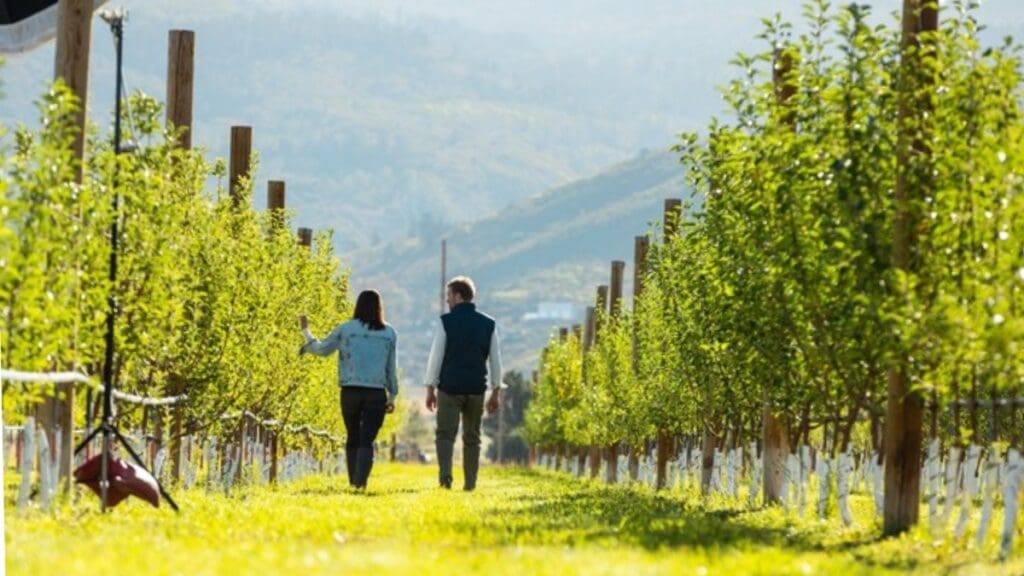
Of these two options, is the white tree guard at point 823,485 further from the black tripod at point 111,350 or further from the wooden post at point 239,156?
the wooden post at point 239,156

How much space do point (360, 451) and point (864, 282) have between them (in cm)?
959

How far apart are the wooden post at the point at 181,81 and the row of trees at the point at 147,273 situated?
0.72 m

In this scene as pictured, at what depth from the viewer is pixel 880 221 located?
482 inches

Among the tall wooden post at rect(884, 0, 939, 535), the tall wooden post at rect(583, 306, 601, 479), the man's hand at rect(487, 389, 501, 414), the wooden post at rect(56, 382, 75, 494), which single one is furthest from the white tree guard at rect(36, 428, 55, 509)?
the tall wooden post at rect(583, 306, 601, 479)

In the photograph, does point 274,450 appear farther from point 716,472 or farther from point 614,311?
point 614,311

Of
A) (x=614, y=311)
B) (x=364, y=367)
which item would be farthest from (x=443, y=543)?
(x=614, y=311)

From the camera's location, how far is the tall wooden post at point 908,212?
12094mm

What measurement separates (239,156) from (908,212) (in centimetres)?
1688

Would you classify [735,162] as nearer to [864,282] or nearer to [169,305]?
[864,282]

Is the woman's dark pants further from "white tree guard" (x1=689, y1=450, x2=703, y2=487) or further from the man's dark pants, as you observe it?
"white tree guard" (x1=689, y1=450, x2=703, y2=487)

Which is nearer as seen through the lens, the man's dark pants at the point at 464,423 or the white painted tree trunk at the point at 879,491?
the white painted tree trunk at the point at 879,491

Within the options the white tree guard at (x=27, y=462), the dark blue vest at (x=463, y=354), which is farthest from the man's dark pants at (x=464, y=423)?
the white tree guard at (x=27, y=462)

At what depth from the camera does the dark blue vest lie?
2122 cm

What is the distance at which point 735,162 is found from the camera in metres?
14.5
